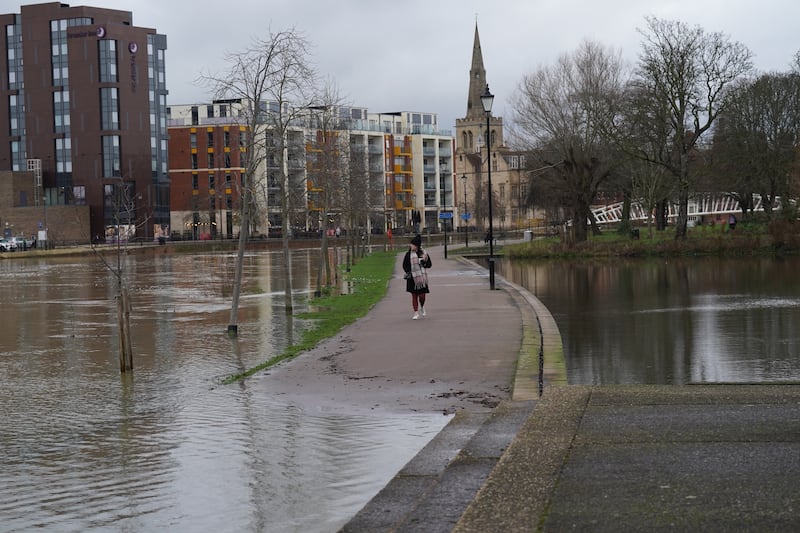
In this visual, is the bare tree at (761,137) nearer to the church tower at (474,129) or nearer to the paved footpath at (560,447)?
the paved footpath at (560,447)

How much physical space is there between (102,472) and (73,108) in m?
112

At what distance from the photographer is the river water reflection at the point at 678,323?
13.1m

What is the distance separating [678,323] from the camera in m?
19.0

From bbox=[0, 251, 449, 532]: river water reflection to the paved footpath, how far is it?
1.86ft

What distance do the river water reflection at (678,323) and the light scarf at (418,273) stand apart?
2.78 m

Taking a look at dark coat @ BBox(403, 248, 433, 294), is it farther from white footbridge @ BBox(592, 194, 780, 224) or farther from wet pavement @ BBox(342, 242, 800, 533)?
white footbridge @ BBox(592, 194, 780, 224)

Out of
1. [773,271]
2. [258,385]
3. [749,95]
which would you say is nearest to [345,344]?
[258,385]

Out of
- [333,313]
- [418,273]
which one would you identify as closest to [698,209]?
[333,313]

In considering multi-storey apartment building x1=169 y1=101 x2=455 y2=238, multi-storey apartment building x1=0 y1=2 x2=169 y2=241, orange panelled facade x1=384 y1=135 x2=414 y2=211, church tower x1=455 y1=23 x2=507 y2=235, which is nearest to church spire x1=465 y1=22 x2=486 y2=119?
Result: church tower x1=455 y1=23 x2=507 y2=235

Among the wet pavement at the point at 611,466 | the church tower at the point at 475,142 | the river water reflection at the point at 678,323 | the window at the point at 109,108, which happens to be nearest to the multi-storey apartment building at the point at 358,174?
the church tower at the point at 475,142

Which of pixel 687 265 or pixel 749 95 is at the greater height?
pixel 749 95

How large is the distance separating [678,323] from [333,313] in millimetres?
8678

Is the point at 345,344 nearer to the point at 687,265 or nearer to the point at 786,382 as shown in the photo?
the point at 786,382

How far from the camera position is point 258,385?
13.4 metres
